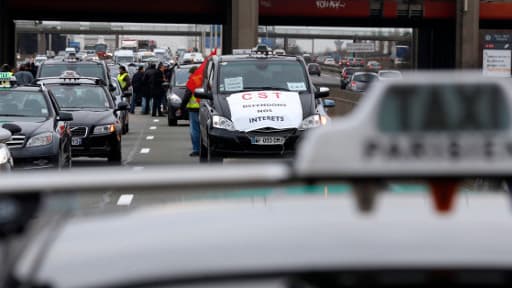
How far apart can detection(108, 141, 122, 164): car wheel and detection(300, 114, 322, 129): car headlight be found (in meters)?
3.92

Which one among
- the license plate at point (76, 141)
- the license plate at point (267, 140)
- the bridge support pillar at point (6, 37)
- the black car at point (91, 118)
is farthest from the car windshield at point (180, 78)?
the bridge support pillar at point (6, 37)

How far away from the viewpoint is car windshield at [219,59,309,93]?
62.5ft

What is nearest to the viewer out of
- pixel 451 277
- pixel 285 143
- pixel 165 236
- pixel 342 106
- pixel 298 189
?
pixel 451 277

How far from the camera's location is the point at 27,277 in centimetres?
217

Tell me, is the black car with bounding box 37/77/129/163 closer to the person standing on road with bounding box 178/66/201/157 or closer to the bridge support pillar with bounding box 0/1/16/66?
the person standing on road with bounding box 178/66/201/157

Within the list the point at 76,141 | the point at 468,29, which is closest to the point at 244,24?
the point at 468,29

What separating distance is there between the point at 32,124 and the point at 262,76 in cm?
379

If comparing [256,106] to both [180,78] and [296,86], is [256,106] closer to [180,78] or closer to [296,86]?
[296,86]

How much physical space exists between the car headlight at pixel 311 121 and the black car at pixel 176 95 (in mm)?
15566

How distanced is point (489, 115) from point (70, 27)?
18400 cm

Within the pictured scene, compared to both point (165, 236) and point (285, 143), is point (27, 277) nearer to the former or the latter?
point (165, 236)

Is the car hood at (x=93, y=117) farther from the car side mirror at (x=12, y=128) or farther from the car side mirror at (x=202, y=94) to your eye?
the car side mirror at (x=12, y=128)

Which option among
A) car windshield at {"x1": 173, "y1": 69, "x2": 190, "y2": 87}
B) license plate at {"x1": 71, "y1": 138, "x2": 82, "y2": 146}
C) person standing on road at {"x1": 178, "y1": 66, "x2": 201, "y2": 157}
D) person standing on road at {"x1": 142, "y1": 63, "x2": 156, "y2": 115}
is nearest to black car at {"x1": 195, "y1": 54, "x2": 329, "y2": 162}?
license plate at {"x1": 71, "y1": 138, "x2": 82, "y2": 146}

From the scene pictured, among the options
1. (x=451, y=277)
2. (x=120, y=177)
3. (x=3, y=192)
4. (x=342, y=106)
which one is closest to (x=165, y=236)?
(x=120, y=177)
